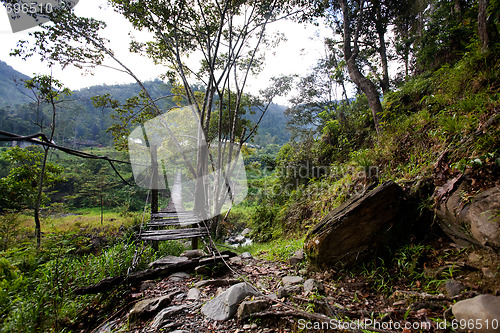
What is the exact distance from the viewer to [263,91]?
348 inches

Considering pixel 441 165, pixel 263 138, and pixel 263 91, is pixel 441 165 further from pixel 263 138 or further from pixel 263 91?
pixel 263 138

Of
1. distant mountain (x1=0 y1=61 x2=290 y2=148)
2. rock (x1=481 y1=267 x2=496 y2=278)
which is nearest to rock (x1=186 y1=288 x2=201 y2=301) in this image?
rock (x1=481 y1=267 x2=496 y2=278)

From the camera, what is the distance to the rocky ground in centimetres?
137

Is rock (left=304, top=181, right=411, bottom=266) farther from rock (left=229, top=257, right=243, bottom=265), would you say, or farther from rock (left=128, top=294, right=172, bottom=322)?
rock (left=128, top=294, right=172, bottom=322)

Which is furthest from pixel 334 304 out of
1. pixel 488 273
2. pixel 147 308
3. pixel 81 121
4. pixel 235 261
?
pixel 81 121

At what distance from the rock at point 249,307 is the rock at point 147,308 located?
0.84 meters

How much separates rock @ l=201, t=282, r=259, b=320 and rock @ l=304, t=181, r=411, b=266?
100 centimetres

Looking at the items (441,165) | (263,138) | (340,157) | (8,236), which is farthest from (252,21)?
(263,138)

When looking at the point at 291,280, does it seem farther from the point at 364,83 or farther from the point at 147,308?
the point at 364,83

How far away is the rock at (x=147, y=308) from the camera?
6.03ft

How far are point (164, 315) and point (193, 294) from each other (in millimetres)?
489

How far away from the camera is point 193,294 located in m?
2.25

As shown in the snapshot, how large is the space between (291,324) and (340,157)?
16.5ft

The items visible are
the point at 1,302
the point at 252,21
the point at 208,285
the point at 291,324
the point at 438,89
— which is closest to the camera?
the point at 291,324
